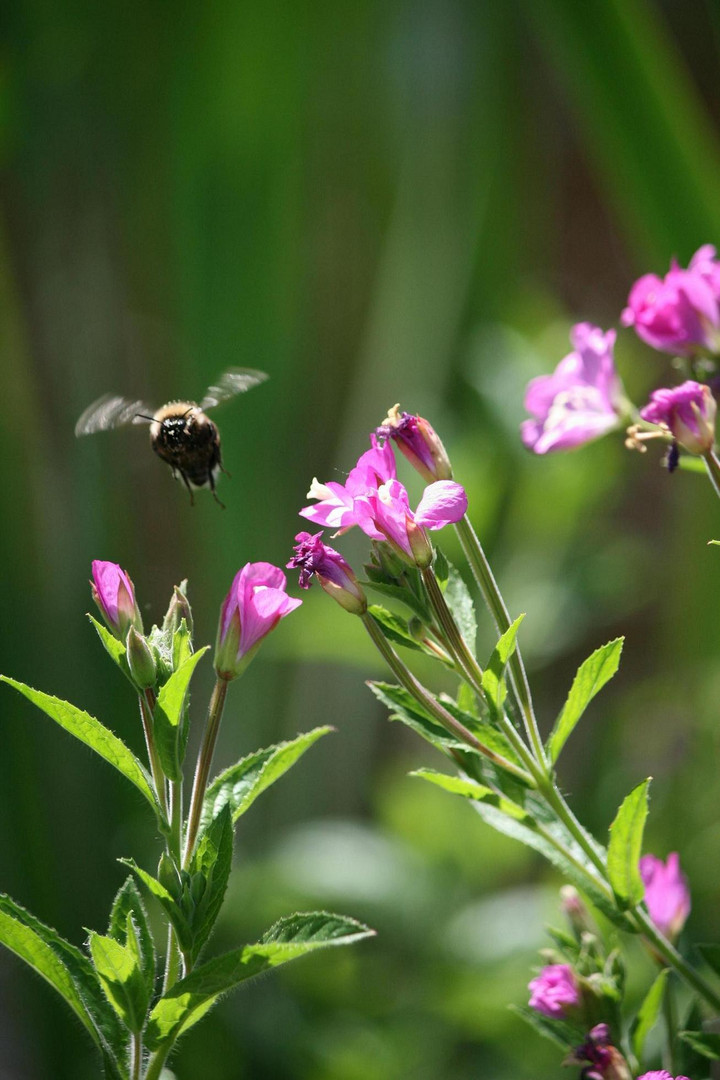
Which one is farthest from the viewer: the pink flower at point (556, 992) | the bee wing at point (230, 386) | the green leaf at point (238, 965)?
the bee wing at point (230, 386)

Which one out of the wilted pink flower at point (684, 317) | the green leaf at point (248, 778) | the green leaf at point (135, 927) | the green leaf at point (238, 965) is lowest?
the green leaf at point (238, 965)

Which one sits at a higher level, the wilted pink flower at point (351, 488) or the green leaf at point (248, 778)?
the wilted pink flower at point (351, 488)

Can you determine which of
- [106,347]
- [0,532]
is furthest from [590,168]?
[0,532]

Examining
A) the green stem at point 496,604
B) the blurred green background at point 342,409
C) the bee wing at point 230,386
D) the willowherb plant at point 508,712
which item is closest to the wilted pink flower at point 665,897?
the willowherb plant at point 508,712

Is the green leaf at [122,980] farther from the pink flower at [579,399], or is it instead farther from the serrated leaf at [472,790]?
the pink flower at [579,399]

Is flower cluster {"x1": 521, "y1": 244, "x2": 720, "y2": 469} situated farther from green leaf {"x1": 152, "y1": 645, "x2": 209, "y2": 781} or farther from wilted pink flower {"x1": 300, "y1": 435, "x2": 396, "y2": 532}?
green leaf {"x1": 152, "y1": 645, "x2": 209, "y2": 781}

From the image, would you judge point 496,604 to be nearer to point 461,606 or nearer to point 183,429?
point 461,606

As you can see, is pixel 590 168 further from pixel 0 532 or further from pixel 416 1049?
pixel 416 1049

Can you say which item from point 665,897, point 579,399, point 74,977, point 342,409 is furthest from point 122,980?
point 342,409

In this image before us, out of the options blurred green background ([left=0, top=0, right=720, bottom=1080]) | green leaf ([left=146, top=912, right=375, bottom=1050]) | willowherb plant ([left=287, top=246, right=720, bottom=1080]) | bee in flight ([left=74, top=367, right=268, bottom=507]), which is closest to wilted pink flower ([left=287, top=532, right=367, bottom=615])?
willowherb plant ([left=287, top=246, right=720, bottom=1080])
